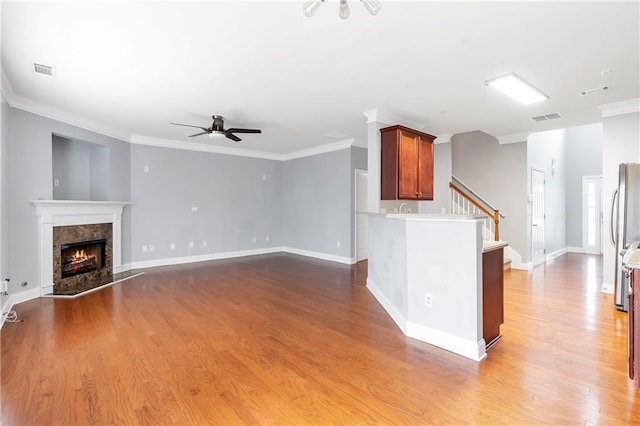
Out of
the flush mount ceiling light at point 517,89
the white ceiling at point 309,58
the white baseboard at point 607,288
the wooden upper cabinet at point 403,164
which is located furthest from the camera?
the wooden upper cabinet at point 403,164

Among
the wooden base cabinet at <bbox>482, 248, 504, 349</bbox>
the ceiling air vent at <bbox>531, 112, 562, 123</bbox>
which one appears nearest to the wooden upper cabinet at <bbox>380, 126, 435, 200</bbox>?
the ceiling air vent at <bbox>531, 112, 562, 123</bbox>

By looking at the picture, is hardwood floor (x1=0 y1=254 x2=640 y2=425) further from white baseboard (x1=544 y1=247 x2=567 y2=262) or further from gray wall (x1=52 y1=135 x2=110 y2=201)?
white baseboard (x1=544 y1=247 x2=567 y2=262)

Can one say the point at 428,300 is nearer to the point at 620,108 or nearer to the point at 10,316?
the point at 620,108

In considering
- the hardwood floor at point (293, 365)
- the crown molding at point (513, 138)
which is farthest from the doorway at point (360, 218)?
the crown molding at point (513, 138)

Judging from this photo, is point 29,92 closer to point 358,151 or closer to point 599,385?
point 358,151

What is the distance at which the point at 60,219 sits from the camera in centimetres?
458

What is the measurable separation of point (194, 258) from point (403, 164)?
4.94m

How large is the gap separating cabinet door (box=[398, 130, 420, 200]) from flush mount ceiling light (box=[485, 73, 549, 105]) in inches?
51.1

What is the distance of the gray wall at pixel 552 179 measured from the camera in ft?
21.2

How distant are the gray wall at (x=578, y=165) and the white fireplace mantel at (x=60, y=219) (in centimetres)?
1072

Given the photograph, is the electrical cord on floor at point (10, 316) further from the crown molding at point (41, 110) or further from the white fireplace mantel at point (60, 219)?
the crown molding at point (41, 110)

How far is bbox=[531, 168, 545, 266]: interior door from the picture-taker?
20.5 ft

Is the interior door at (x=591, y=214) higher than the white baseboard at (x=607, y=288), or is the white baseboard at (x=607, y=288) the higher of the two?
the interior door at (x=591, y=214)

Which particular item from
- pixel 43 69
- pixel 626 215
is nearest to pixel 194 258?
pixel 43 69
